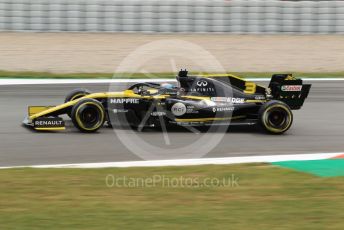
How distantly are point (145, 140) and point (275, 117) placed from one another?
7.45ft

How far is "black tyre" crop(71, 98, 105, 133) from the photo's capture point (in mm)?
11029

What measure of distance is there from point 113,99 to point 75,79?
7.12 meters

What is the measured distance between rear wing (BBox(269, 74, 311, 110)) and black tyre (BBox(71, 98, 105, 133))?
3.04 metres

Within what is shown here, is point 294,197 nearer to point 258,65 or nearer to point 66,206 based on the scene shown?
point 66,206

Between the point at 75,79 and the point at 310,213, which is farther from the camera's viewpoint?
the point at 75,79

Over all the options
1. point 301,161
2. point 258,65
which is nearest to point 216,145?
point 301,161

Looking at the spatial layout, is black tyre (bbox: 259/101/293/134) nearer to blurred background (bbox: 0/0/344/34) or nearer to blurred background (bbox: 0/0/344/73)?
blurred background (bbox: 0/0/344/73)

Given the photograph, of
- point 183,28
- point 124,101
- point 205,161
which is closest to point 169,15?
point 183,28

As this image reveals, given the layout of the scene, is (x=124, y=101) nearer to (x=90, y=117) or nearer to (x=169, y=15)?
(x=90, y=117)

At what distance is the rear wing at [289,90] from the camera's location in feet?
38.9

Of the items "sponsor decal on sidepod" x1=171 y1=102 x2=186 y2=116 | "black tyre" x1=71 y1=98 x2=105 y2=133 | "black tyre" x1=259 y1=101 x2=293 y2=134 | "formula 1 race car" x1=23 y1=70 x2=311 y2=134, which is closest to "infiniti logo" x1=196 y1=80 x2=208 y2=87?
"formula 1 race car" x1=23 y1=70 x2=311 y2=134

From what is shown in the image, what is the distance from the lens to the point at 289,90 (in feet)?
39.1

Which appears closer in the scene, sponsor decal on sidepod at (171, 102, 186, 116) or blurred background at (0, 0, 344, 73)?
sponsor decal on sidepod at (171, 102, 186, 116)

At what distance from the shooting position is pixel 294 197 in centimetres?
770
